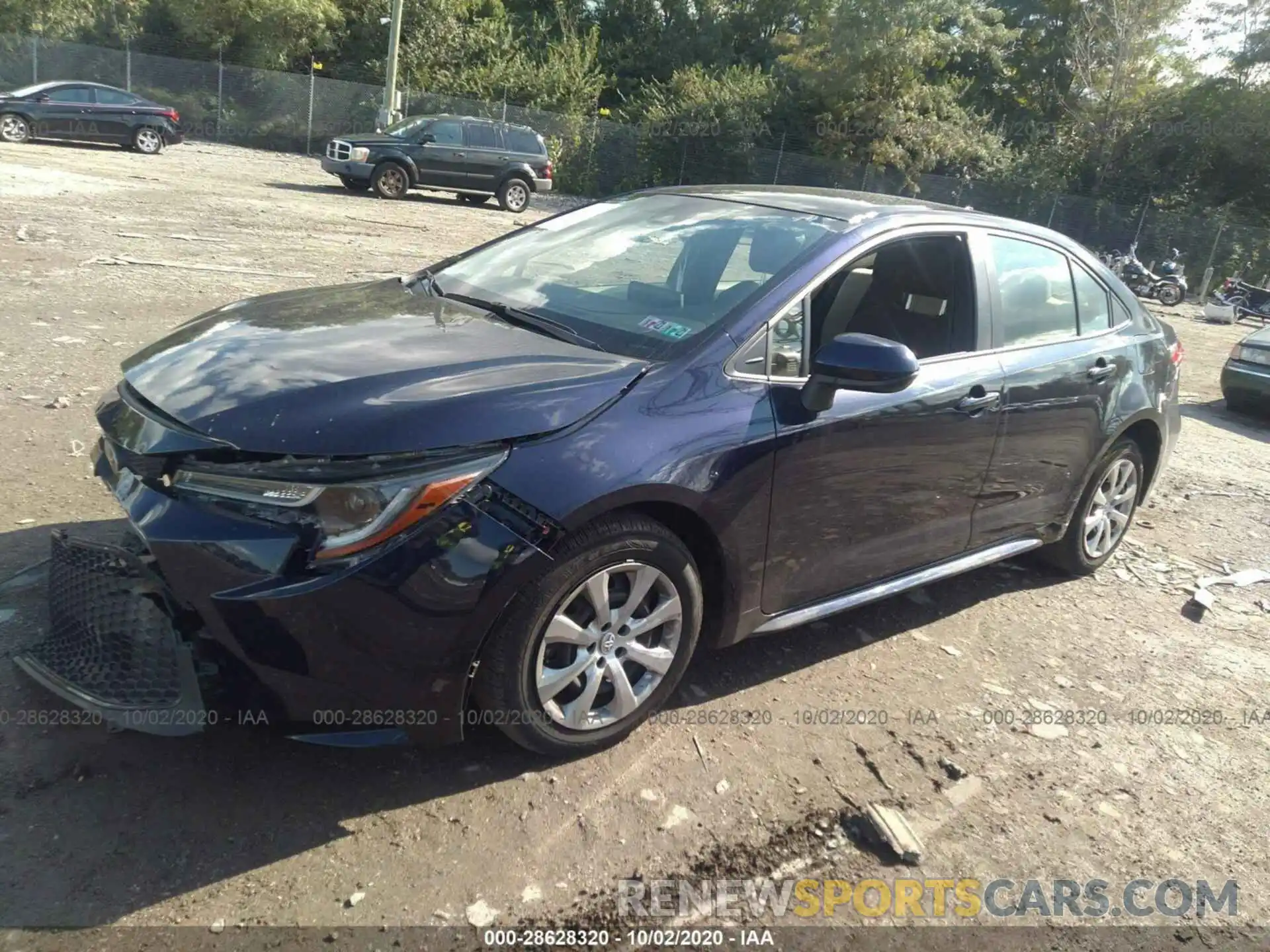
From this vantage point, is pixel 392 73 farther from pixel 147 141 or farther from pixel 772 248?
pixel 772 248

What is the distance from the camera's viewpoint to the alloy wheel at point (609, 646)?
2.91 meters

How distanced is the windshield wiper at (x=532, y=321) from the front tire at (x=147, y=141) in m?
22.6

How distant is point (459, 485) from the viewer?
8.59 feet

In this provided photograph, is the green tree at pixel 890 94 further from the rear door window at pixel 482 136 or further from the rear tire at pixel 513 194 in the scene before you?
Result: the rear door window at pixel 482 136

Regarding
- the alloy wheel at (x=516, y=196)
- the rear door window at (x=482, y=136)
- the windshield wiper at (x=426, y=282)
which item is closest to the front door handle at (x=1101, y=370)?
the windshield wiper at (x=426, y=282)

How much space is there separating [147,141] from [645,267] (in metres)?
23.0

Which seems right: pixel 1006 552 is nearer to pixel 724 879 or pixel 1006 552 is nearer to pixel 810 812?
pixel 810 812

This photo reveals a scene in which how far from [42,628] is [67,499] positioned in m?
1.26

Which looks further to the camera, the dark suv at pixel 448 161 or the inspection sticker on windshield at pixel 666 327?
the dark suv at pixel 448 161

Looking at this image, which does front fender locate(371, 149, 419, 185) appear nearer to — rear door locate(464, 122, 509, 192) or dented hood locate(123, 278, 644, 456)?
rear door locate(464, 122, 509, 192)

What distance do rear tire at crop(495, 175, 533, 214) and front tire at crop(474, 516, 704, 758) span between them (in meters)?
19.4

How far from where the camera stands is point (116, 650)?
274cm

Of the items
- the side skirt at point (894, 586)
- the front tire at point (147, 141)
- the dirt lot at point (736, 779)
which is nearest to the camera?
the dirt lot at point (736, 779)

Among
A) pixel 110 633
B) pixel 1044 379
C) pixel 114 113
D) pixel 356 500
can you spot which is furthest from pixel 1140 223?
pixel 110 633
